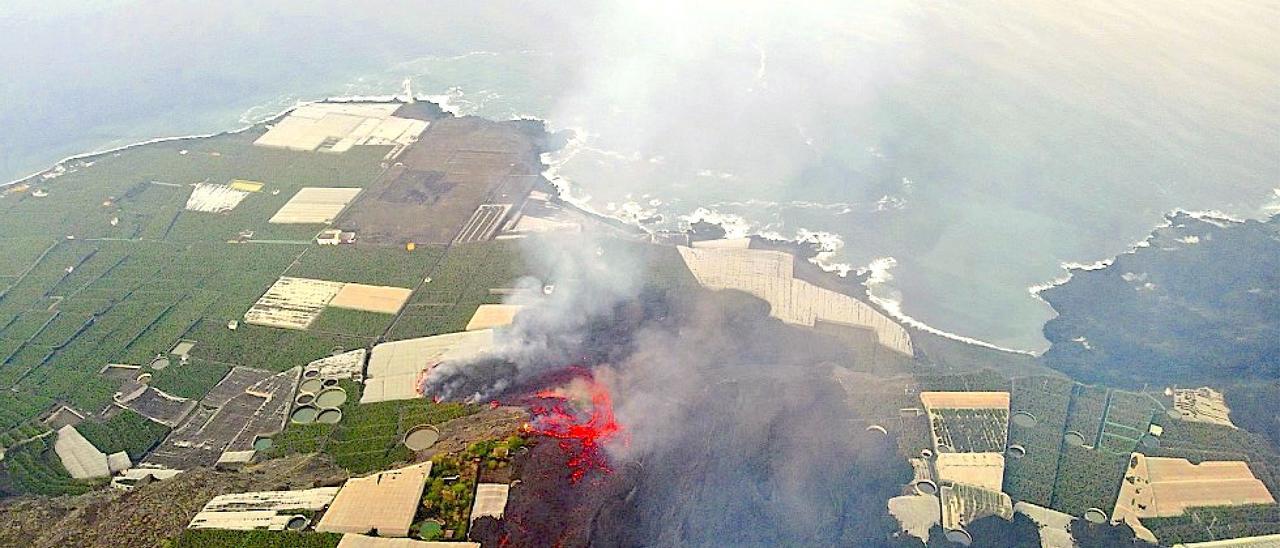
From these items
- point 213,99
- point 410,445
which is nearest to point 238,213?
point 213,99

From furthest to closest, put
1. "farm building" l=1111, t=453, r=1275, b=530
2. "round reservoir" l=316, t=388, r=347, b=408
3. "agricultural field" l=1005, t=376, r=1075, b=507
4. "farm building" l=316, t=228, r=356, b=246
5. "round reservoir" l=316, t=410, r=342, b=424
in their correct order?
1. "farm building" l=316, t=228, r=356, b=246
2. "round reservoir" l=316, t=388, r=347, b=408
3. "round reservoir" l=316, t=410, r=342, b=424
4. "agricultural field" l=1005, t=376, r=1075, b=507
5. "farm building" l=1111, t=453, r=1275, b=530

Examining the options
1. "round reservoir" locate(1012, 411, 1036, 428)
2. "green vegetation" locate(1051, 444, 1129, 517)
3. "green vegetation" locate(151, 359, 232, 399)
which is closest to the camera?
"green vegetation" locate(1051, 444, 1129, 517)

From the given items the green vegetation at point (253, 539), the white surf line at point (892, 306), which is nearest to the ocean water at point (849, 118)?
the white surf line at point (892, 306)

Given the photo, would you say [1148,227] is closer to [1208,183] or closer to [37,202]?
[1208,183]

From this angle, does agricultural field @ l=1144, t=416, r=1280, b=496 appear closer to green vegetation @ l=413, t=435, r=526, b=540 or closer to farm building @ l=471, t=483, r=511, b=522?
farm building @ l=471, t=483, r=511, b=522

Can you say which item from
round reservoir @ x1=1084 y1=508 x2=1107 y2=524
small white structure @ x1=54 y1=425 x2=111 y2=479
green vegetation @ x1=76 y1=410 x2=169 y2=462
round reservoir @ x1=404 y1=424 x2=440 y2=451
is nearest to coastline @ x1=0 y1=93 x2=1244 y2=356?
round reservoir @ x1=1084 y1=508 x2=1107 y2=524

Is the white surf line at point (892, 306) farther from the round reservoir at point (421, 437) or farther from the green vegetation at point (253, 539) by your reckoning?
the green vegetation at point (253, 539)

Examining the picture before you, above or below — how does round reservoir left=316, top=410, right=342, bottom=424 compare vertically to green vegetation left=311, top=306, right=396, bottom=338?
below
